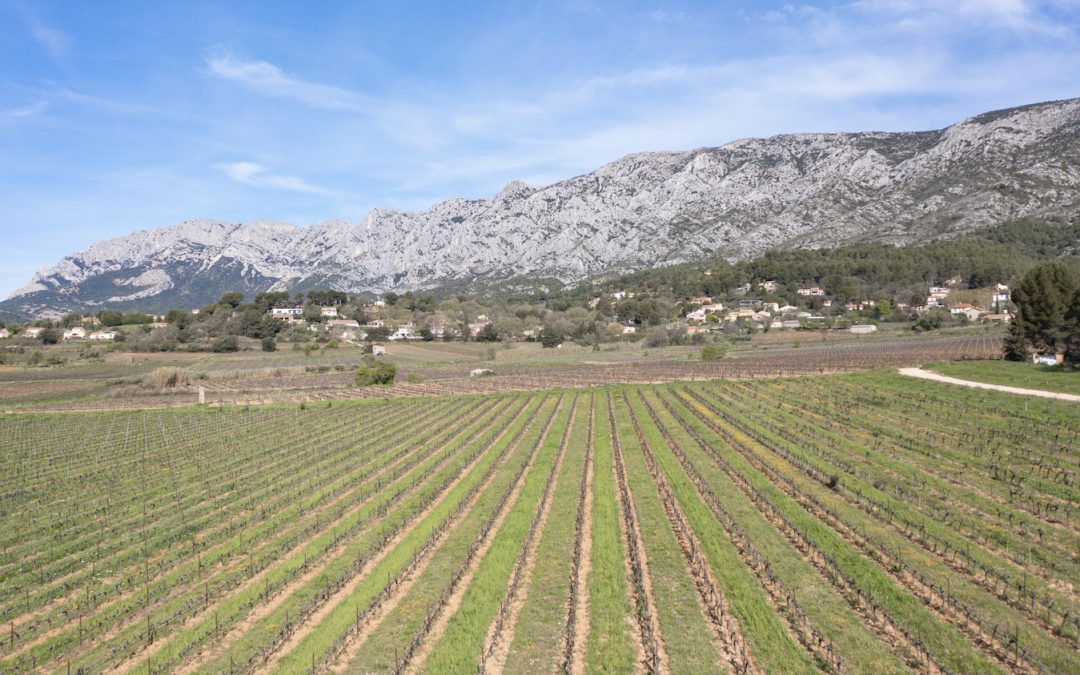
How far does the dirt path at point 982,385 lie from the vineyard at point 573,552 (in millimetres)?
4150

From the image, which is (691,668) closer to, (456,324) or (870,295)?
(456,324)

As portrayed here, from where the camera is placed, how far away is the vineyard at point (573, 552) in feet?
51.3

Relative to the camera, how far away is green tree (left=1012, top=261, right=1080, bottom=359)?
66625mm

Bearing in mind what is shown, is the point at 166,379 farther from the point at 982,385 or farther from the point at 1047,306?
the point at 1047,306

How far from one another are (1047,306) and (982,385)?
2096 centimetres

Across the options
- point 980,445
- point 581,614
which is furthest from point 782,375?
point 581,614

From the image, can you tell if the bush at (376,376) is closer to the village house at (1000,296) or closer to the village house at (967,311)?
the village house at (967,311)

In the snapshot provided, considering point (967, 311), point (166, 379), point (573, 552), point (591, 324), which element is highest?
point (591, 324)

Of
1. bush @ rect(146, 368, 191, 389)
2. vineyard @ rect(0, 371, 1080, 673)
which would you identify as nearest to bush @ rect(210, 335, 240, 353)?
bush @ rect(146, 368, 191, 389)

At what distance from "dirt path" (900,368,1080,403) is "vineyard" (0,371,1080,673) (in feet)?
13.6

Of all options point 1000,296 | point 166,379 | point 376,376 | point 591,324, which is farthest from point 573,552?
point 1000,296

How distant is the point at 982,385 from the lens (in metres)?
56.0

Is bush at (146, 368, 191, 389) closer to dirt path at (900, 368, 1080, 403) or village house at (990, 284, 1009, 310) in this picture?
dirt path at (900, 368, 1080, 403)

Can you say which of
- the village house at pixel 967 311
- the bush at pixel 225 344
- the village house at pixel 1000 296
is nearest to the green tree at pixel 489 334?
the bush at pixel 225 344
